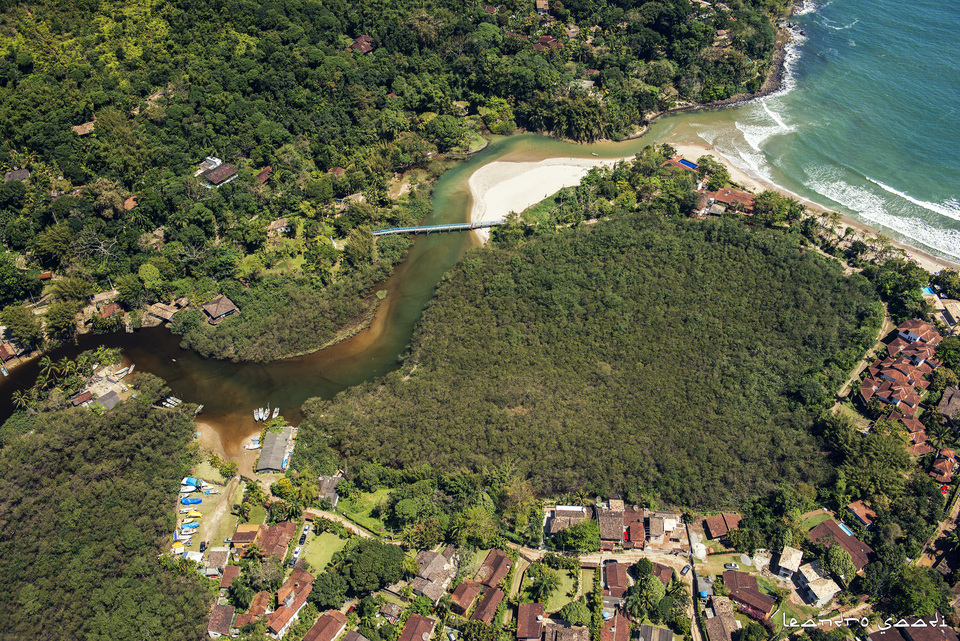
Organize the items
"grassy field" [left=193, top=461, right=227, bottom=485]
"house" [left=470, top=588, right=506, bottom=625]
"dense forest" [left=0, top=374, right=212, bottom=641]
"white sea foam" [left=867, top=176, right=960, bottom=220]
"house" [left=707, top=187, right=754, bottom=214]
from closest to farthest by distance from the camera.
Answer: "dense forest" [left=0, top=374, right=212, bottom=641]
"house" [left=470, top=588, right=506, bottom=625]
"grassy field" [left=193, top=461, right=227, bottom=485]
"house" [left=707, top=187, right=754, bottom=214]
"white sea foam" [left=867, top=176, right=960, bottom=220]

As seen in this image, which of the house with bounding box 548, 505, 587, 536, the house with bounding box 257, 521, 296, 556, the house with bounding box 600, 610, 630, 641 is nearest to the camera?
the house with bounding box 600, 610, 630, 641

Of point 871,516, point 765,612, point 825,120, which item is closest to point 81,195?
point 765,612

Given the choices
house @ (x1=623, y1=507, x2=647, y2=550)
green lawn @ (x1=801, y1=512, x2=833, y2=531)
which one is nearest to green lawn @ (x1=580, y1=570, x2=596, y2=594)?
house @ (x1=623, y1=507, x2=647, y2=550)

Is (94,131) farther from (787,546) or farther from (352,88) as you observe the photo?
(787,546)

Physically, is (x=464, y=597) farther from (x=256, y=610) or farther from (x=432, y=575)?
(x=256, y=610)

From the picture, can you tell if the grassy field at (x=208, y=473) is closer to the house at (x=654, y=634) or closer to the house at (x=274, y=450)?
the house at (x=274, y=450)

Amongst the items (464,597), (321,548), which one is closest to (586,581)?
(464,597)

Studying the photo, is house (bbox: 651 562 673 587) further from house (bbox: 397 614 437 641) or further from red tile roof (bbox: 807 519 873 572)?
house (bbox: 397 614 437 641)
